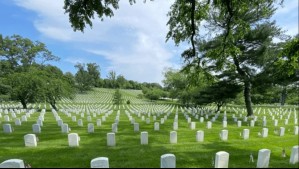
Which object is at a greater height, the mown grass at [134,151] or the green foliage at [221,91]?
the green foliage at [221,91]

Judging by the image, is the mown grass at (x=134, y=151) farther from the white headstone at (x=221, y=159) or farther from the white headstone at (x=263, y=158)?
the white headstone at (x=221, y=159)

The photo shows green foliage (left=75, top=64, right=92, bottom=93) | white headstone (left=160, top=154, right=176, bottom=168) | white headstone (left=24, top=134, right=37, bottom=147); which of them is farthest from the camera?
green foliage (left=75, top=64, right=92, bottom=93)

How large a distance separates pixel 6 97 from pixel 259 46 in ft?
104

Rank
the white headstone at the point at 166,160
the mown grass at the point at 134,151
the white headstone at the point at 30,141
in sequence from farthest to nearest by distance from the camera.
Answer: the white headstone at the point at 30,141 → the mown grass at the point at 134,151 → the white headstone at the point at 166,160

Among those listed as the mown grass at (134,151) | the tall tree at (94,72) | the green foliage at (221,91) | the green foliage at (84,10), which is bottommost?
the mown grass at (134,151)

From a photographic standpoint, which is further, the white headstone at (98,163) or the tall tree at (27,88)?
the tall tree at (27,88)

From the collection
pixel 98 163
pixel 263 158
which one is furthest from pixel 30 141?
pixel 263 158

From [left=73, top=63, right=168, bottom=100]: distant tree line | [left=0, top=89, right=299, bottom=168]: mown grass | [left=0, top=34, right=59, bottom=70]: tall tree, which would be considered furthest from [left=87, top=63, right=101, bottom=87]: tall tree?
[left=0, top=89, right=299, bottom=168]: mown grass

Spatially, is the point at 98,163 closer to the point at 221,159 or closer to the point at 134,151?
the point at 221,159

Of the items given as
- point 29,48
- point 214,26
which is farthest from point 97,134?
point 29,48

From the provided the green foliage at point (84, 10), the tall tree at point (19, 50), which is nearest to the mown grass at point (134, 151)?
the green foliage at point (84, 10)

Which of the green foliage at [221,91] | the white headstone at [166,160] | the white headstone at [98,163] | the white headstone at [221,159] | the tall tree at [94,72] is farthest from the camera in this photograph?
the tall tree at [94,72]

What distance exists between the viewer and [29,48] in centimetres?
6388

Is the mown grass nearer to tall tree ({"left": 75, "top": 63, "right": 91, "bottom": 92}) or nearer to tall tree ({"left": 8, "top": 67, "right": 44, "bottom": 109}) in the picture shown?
tall tree ({"left": 8, "top": 67, "right": 44, "bottom": 109})
